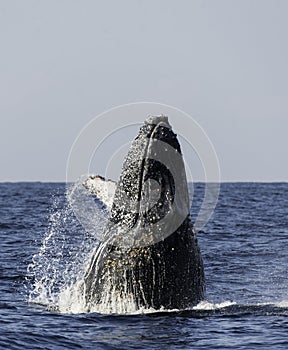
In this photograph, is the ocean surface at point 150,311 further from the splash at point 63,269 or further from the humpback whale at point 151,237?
the humpback whale at point 151,237

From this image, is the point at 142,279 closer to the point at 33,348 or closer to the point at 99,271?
the point at 99,271

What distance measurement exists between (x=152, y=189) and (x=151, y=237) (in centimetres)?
65

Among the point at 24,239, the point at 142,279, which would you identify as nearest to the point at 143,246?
the point at 142,279

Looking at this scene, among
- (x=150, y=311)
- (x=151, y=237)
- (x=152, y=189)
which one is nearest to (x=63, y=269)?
(x=150, y=311)

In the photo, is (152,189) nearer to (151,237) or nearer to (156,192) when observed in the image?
(156,192)

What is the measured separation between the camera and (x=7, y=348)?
1133 centimetres

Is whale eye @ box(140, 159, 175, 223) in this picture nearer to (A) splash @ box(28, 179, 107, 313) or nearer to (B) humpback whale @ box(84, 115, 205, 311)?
(B) humpback whale @ box(84, 115, 205, 311)

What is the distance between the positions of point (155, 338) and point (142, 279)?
935 mm

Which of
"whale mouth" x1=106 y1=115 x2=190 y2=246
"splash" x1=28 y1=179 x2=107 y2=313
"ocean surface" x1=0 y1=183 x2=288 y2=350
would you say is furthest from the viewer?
"splash" x1=28 y1=179 x2=107 y2=313

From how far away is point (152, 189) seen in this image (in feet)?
40.6

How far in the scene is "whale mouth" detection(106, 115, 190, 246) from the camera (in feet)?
40.6

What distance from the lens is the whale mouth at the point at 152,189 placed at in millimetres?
12383

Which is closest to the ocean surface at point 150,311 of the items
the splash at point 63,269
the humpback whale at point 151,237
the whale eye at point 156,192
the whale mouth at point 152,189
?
the splash at point 63,269

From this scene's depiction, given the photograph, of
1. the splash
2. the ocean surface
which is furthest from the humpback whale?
the splash
